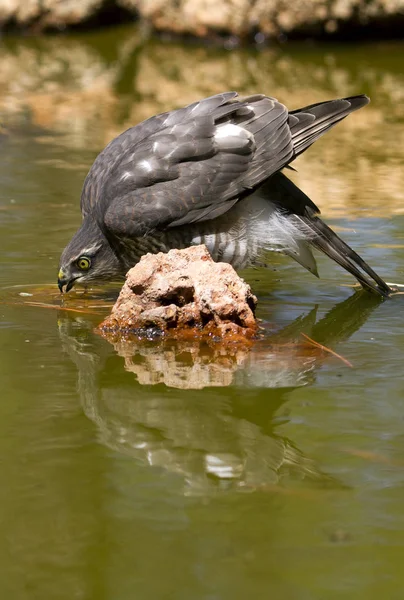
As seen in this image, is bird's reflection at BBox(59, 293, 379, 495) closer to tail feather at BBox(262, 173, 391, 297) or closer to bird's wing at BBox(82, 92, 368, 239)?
tail feather at BBox(262, 173, 391, 297)

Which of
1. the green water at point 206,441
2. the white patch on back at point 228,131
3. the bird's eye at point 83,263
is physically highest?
the white patch on back at point 228,131

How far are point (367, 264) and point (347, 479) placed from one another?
2.82 m

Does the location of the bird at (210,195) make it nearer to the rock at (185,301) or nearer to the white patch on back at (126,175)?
the white patch on back at (126,175)

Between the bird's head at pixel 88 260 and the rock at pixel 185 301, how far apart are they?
635 mm

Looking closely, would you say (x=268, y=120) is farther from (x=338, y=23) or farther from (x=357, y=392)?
(x=338, y=23)

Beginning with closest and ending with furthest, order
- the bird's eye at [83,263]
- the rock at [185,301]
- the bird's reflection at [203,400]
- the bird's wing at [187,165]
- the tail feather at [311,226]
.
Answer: the bird's reflection at [203,400], the rock at [185,301], the bird's wing at [187,165], the bird's eye at [83,263], the tail feather at [311,226]

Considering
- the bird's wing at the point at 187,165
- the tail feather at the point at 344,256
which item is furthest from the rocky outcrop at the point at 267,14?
the tail feather at the point at 344,256

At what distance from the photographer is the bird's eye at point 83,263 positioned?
578 cm

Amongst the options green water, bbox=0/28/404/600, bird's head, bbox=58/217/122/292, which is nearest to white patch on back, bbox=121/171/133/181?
bird's head, bbox=58/217/122/292

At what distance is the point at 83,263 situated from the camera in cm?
Answer: 580

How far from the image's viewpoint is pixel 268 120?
6016 millimetres

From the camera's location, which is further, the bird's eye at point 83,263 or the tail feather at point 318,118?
the tail feather at point 318,118

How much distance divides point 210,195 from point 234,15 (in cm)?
892

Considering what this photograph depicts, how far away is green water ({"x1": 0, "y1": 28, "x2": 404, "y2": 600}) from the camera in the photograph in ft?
9.72
